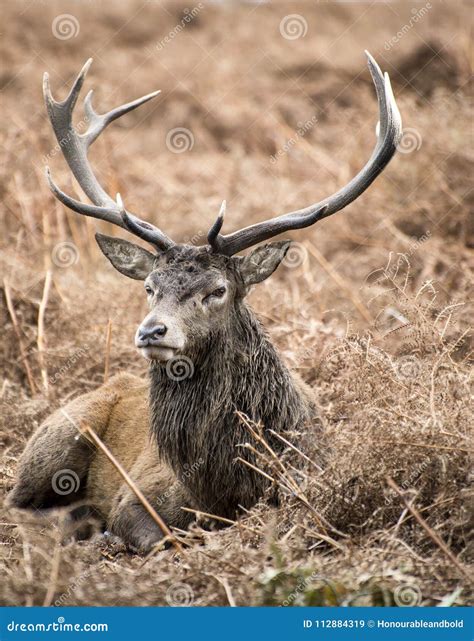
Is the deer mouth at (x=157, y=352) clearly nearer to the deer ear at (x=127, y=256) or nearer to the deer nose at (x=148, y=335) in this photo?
the deer nose at (x=148, y=335)

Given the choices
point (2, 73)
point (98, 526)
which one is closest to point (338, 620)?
point (98, 526)

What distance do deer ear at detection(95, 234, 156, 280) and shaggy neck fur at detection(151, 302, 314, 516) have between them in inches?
28.4

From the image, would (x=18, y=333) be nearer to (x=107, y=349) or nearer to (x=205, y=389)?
(x=107, y=349)

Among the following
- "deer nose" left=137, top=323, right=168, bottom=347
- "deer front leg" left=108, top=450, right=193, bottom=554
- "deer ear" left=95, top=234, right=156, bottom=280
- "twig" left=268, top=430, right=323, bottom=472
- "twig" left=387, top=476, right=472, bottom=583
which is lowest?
"deer front leg" left=108, top=450, right=193, bottom=554

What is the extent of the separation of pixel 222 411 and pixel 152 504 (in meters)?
0.87

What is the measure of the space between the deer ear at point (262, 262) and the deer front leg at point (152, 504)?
4.43 ft

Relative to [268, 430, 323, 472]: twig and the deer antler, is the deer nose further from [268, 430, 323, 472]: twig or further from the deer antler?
the deer antler

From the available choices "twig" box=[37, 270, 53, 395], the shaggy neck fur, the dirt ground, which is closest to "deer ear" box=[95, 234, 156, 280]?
the shaggy neck fur

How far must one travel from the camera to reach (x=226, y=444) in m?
6.04

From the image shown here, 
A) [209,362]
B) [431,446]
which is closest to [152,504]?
[209,362]

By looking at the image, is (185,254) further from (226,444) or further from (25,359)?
(25,359)

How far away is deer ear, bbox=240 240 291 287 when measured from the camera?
6.25 m

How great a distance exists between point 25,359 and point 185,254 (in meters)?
2.76

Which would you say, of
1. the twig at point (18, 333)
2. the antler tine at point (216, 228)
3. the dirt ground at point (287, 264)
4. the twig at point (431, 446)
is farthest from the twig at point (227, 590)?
the twig at point (18, 333)
